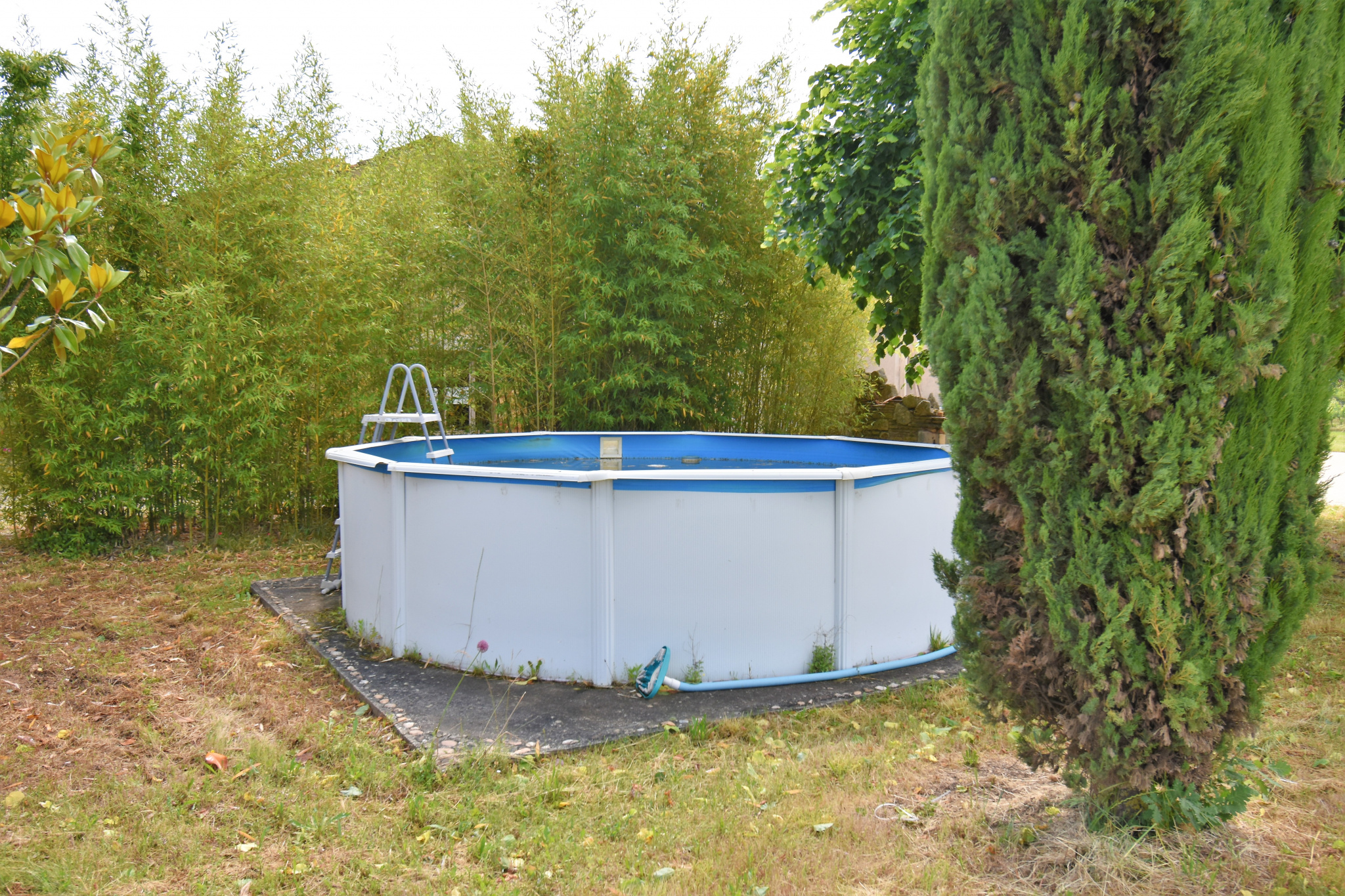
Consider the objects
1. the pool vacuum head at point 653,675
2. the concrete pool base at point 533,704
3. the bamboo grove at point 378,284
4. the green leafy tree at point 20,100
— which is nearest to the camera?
the concrete pool base at point 533,704

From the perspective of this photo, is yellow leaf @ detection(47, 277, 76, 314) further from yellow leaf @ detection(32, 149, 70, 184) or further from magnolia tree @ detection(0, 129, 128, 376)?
yellow leaf @ detection(32, 149, 70, 184)

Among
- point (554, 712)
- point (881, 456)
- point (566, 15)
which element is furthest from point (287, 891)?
point (566, 15)

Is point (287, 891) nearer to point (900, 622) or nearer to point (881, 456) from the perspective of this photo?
point (900, 622)

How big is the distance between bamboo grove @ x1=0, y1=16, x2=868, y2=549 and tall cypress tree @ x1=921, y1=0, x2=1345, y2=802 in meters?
4.86

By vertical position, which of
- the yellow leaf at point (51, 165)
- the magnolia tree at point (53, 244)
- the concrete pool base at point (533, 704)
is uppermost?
the yellow leaf at point (51, 165)

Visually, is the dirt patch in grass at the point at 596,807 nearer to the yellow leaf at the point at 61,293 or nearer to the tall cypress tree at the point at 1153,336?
the tall cypress tree at the point at 1153,336

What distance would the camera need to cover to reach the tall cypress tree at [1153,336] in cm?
171

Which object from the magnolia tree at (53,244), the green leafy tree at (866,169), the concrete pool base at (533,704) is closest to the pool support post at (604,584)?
the concrete pool base at (533,704)

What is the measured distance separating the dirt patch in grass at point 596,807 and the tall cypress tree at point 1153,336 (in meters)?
0.32

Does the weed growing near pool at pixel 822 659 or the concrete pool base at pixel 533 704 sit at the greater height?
the weed growing near pool at pixel 822 659

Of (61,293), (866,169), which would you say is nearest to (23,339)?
(61,293)

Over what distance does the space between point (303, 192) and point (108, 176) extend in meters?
1.28

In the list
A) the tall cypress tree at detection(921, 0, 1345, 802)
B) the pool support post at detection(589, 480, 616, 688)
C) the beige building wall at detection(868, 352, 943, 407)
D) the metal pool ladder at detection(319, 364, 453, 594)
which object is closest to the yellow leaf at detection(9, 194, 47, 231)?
the pool support post at detection(589, 480, 616, 688)

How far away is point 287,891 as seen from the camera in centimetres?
194
